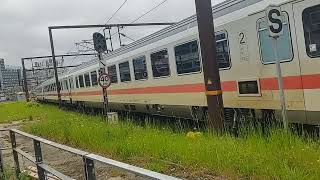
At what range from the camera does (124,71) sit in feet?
68.5

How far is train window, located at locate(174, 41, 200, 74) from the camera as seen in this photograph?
12.9m

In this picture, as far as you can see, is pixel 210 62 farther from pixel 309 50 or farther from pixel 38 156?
pixel 38 156

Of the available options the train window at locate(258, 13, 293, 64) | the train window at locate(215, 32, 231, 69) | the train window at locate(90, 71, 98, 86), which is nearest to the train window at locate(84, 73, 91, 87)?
the train window at locate(90, 71, 98, 86)

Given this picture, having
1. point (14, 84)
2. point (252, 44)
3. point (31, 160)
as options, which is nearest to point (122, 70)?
point (252, 44)

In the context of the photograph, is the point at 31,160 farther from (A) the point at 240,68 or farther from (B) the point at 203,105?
(B) the point at 203,105

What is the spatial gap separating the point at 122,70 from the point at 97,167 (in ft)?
55.1

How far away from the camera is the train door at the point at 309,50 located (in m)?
8.41

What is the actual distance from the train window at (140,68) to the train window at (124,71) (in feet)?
3.39

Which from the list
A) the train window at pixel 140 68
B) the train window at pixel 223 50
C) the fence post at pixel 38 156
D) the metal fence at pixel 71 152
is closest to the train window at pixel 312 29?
the train window at pixel 223 50

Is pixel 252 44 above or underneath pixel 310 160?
above

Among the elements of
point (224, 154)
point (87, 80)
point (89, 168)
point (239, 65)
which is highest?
point (87, 80)

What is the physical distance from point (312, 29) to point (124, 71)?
13.0 m

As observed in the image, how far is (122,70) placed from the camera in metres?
21.2

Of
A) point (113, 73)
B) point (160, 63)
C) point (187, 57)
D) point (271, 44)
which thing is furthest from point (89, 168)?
point (113, 73)
